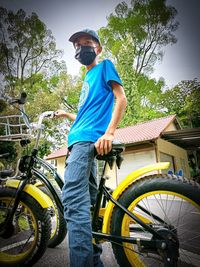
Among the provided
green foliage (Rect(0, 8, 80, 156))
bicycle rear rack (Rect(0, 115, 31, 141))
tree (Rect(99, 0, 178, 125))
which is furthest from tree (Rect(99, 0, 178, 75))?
bicycle rear rack (Rect(0, 115, 31, 141))

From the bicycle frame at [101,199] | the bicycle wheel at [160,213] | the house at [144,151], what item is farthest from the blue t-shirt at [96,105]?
the house at [144,151]

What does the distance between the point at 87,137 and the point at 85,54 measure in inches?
26.8

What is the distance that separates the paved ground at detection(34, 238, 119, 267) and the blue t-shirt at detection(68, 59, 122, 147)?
1140 mm

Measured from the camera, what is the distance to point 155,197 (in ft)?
4.32

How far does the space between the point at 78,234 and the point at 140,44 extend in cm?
2034

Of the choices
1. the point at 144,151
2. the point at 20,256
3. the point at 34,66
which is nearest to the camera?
the point at 20,256

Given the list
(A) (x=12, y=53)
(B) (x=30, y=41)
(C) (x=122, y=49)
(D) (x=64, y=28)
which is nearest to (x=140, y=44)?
(C) (x=122, y=49)

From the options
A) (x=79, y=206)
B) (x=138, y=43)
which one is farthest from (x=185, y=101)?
(x=79, y=206)

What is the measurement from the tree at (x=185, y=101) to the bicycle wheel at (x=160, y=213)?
19.0 meters

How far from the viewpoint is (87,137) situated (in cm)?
134

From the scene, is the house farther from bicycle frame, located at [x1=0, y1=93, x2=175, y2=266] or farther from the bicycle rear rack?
bicycle frame, located at [x1=0, y1=93, x2=175, y2=266]

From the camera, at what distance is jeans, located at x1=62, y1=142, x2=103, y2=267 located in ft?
3.75

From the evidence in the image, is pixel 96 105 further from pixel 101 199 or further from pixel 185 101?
pixel 185 101

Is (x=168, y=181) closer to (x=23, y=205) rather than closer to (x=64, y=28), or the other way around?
(x=23, y=205)
